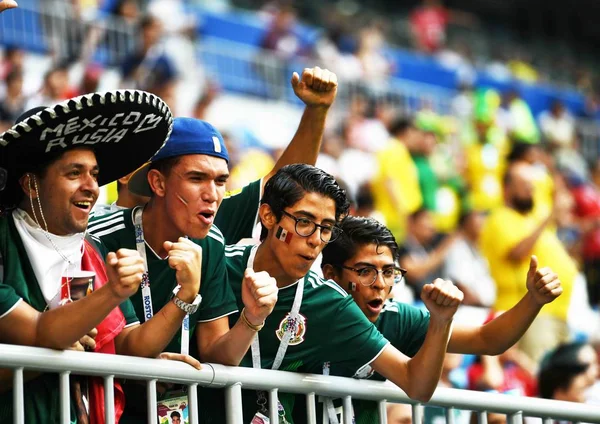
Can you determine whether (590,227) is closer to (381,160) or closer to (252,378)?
(381,160)

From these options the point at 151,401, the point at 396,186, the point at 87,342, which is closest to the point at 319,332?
the point at 151,401

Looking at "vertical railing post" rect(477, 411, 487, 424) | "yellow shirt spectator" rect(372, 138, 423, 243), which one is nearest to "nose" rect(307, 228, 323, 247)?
"vertical railing post" rect(477, 411, 487, 424)

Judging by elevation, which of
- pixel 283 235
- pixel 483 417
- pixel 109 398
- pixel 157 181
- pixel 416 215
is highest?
pixel 416 215

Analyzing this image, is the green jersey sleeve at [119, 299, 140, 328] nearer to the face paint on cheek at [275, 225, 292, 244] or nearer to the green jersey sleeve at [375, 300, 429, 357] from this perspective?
the face paint on cheek at [275, 225, 292, 244]

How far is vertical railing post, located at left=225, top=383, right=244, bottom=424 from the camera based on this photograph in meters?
3.89

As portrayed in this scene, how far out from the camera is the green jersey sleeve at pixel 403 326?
190 inches

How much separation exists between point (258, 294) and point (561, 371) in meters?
3.07

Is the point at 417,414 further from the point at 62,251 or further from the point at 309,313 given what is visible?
the point at 62,251

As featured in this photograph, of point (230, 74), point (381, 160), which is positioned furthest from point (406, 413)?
point (230, 74)

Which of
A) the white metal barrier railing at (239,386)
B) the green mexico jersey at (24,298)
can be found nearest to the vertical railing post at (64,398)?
the white metal barrier railing at (239,386)

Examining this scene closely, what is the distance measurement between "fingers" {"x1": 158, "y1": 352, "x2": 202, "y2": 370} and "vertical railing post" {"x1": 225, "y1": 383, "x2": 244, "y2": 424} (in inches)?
5.9

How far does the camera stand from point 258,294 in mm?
3816

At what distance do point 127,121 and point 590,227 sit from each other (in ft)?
29.8

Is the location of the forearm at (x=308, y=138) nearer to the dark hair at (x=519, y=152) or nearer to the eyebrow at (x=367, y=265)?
the eyebrow at (x=367, y=265)
